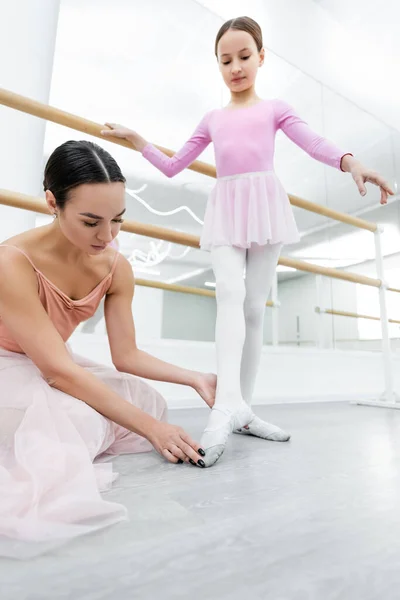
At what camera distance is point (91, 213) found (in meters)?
0.55

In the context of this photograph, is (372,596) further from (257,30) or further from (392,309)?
(392,309)

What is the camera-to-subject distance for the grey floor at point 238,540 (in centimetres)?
26

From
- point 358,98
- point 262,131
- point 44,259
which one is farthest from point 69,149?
point 358,98

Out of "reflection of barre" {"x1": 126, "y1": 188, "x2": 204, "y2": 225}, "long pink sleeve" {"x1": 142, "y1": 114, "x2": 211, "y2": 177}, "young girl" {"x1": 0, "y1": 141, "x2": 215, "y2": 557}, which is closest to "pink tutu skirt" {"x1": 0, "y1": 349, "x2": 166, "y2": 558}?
"young girl" {"x1": 0, "y1": 141, "x2": 215, "y2": 557}

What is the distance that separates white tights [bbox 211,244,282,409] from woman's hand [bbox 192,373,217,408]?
0.01 metres

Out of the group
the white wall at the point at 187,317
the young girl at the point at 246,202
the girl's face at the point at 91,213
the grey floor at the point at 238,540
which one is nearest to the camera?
the grey floor at the point at 238,540

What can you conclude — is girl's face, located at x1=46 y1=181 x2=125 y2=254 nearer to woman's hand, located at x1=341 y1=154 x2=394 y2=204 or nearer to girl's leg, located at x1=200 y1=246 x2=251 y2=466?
girl's leg, located at x1=200 y1=246 x2=251 y2=466

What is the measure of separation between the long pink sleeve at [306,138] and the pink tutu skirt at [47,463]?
23.7 inches

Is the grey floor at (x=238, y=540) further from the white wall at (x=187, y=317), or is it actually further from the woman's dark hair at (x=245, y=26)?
the white wall at (x=187, y=317)

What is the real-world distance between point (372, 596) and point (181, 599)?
0.38ft

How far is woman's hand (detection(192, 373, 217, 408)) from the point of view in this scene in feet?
2.35

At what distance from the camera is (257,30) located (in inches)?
33.7

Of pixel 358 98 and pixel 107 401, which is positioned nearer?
pixel 107 401

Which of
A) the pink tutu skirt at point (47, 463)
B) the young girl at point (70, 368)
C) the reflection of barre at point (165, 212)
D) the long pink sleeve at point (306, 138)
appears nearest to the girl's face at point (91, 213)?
the young girl at point (70, 368)
